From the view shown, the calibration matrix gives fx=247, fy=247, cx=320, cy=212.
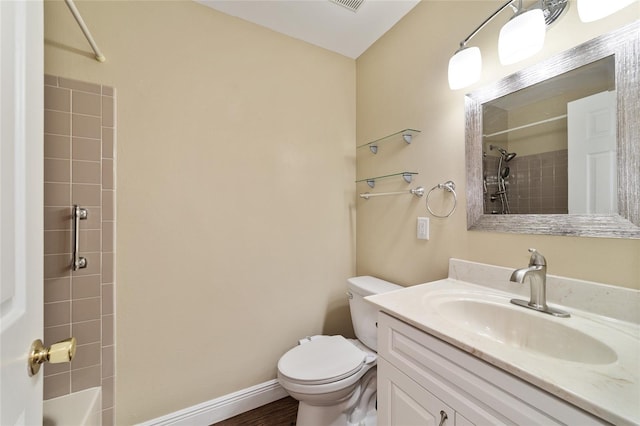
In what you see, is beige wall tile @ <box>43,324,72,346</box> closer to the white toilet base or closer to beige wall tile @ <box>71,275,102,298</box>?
beige wall tile @ <box>71,275,102,298</box>

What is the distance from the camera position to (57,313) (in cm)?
112

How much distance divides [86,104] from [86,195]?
1.43 ft

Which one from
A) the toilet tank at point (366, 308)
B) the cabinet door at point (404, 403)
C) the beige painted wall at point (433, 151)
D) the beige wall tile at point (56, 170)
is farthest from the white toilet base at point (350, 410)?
the beige wall tile at point (56, 170)

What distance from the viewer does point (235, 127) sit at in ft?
4.95

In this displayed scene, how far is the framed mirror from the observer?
76cm

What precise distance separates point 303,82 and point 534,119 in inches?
52.7

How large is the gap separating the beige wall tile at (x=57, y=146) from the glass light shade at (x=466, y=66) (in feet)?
5.92

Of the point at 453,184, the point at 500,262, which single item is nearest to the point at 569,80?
the point at 453,184

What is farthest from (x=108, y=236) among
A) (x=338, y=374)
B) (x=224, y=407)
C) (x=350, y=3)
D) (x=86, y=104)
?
(x=350, y=3)

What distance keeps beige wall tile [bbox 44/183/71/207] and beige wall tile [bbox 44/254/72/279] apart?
0.24 m

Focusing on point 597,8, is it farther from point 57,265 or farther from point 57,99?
point 57,265

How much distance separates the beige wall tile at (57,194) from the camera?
1098 millimetres

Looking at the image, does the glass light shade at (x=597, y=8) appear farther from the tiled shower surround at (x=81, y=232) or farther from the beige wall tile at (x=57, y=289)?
the beige wall tile at (x=57, y=289)

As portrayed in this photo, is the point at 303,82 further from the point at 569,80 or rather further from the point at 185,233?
the point at 569,80
